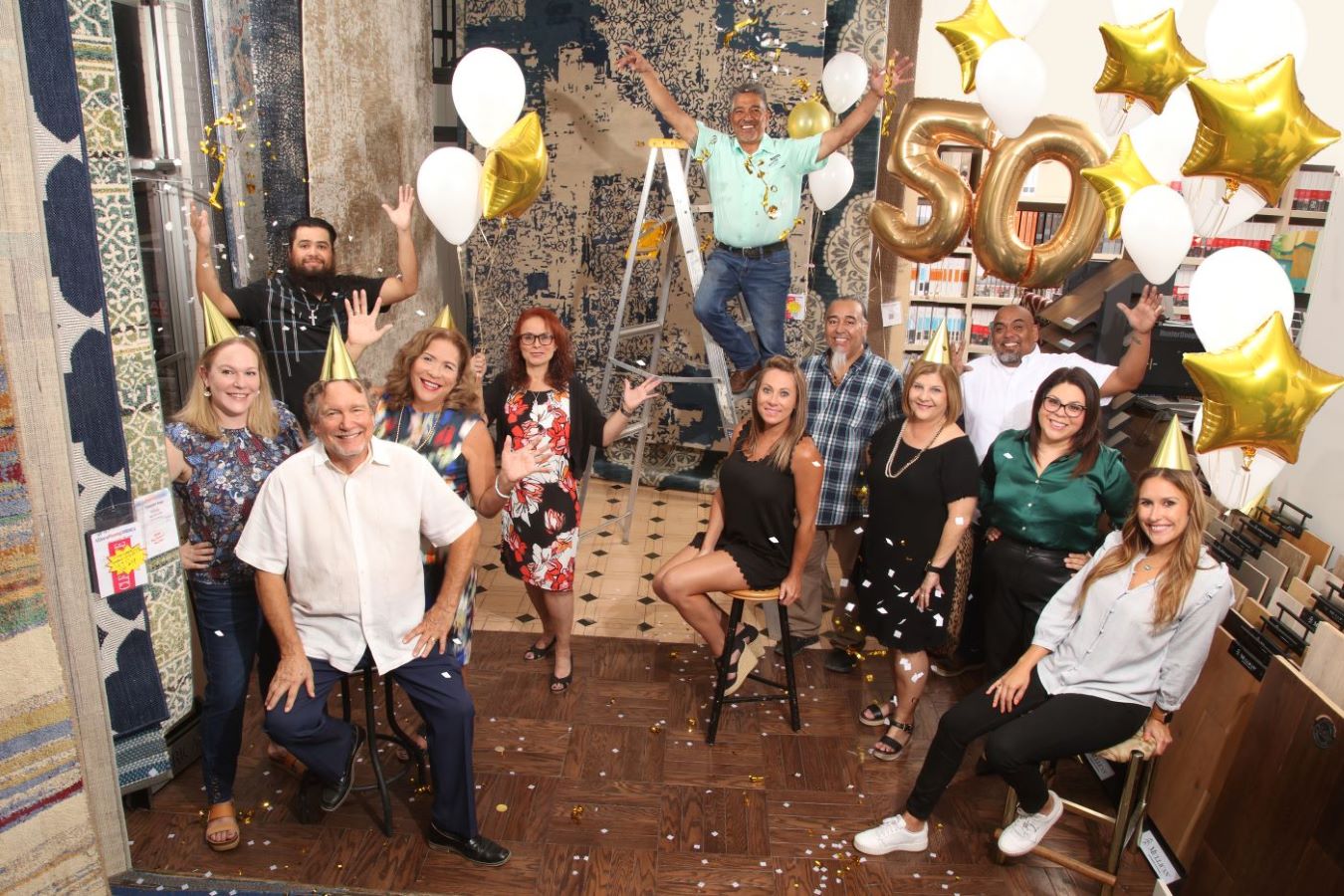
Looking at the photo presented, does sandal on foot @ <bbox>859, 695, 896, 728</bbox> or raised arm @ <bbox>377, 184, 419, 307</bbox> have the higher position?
raised arm @ <bbox>377, 184, 419, 307</bbox>

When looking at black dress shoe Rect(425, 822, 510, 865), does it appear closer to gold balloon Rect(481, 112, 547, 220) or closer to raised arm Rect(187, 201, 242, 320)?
raised arm Rect(187, 201, 242, 320)

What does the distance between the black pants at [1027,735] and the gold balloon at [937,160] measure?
5.23ft

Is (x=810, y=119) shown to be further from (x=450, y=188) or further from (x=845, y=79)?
(x=450, y=188)

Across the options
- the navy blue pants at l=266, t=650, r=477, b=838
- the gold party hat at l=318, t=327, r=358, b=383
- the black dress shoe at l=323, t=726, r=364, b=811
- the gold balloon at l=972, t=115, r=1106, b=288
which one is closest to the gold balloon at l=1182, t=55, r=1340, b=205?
the gold balloon at l=972, t=115, r=1106, b=288

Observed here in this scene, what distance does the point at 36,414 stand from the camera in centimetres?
210

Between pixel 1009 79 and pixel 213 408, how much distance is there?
241cm

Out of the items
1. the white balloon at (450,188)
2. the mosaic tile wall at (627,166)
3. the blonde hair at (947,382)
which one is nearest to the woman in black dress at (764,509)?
the blonde hair at (947,382)

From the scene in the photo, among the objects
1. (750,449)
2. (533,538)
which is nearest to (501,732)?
(533,538)

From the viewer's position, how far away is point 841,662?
3.60 metres

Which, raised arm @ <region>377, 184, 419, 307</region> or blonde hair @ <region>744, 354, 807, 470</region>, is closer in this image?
blonde hair @ <region>744, 354, 807, 470</region>

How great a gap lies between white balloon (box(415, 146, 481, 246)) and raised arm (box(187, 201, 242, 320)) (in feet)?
2.31

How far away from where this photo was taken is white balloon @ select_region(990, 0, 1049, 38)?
116 inches

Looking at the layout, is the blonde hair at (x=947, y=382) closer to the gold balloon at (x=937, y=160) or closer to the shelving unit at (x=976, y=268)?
the gold balloon at (x=937, y=160)

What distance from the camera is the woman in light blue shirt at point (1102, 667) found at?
239 centimetres
